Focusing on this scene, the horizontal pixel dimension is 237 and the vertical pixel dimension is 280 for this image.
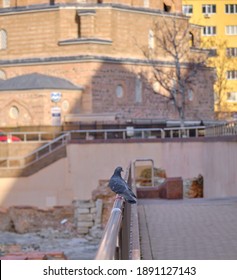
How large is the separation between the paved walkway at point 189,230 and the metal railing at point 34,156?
63.9 ft

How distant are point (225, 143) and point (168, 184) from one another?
145 inches

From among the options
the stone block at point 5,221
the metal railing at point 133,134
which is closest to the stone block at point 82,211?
the stone block at point 5,221

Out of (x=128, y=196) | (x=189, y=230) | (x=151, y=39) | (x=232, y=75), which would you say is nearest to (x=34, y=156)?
(x=151, y=39)

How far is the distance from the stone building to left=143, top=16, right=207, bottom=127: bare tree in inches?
13.0

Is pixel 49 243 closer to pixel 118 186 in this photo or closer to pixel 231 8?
pixel 118 186

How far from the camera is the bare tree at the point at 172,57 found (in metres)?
54.4

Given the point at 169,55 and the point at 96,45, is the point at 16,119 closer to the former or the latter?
the point at 96,45

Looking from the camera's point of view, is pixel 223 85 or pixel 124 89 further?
pixel 223 85

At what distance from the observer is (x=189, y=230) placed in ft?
45.2

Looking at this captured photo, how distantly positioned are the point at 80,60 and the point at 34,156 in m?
13.7

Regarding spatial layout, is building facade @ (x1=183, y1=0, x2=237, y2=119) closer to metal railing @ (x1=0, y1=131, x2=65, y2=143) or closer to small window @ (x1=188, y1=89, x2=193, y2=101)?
small window @ (x1=188, y1=89, x2=193, y2=101)

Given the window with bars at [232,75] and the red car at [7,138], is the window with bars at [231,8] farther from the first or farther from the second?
the red car at [7,138]
